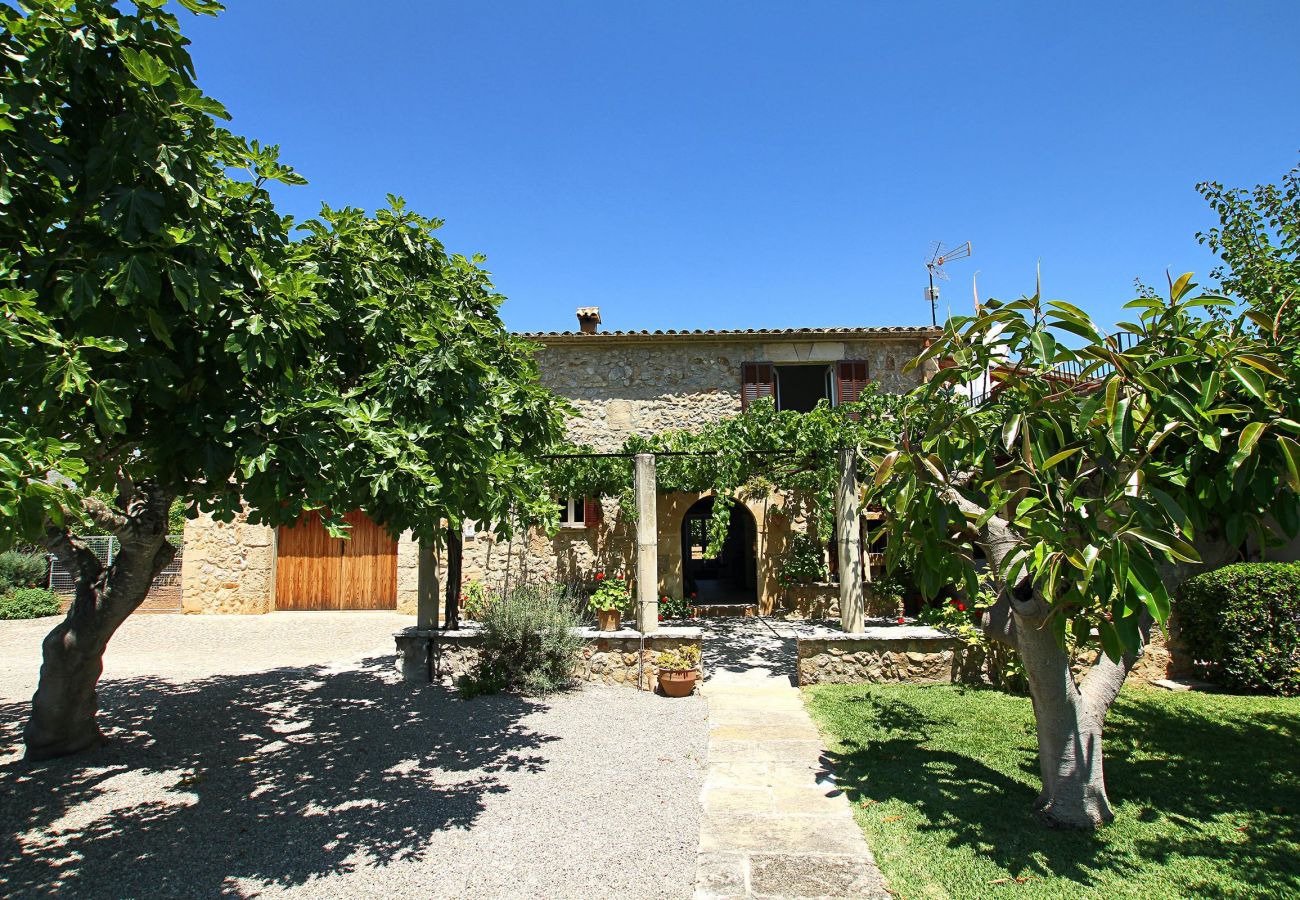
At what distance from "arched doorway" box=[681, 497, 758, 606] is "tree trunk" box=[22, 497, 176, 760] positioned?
816 cm

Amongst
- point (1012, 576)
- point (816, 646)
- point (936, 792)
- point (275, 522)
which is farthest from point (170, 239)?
point (816, 646)

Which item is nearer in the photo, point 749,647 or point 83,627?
point 83,627

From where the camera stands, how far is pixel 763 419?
1012 cm

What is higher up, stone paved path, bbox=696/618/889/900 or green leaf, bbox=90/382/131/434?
green leaf, bbox=90/382/131/434

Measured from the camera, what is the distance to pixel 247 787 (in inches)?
211

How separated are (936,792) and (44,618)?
674 inches

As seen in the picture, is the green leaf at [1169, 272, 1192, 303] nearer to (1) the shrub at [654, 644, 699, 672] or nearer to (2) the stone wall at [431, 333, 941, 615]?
(1) the shrub at [654, 644, 699, 672]

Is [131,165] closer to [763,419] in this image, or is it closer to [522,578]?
[763,419]

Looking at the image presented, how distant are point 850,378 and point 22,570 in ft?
59.6

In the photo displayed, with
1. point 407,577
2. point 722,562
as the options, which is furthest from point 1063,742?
point 722,562

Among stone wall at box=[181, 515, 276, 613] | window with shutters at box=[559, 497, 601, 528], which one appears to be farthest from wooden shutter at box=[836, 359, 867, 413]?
stone wall at box=[181, 515, 276, 613]

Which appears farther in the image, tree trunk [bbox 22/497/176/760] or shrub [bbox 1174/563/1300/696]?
shrub [bbox 1174/563/1300/696]

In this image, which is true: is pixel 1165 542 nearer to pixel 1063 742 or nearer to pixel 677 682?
pixel 1063 742

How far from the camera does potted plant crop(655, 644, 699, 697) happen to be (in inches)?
316
